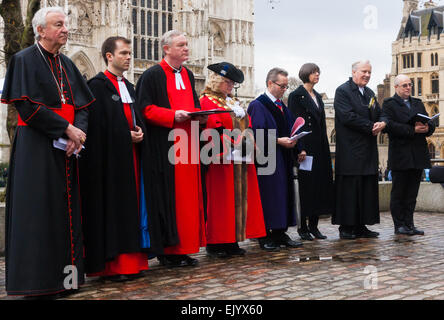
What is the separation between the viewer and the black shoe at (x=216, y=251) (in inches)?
254

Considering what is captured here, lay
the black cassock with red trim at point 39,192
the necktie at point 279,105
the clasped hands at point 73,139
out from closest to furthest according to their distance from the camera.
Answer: the black cassock with red trim at point 39,192, the clasped hands at point 73,139, the necktie at point 279,105

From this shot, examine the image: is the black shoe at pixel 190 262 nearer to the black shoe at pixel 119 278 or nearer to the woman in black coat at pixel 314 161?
the black shoe at pixel 119 278

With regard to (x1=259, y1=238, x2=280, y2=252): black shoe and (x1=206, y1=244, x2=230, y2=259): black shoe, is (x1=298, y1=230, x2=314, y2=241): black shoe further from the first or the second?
(x1=206, y1=244, x2=230, y2=259): black shoe

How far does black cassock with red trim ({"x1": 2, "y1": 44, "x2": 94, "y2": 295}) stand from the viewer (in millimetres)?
4504

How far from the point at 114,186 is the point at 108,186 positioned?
0.05 metres

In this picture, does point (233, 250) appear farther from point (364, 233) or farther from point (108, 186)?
point (364, 233)

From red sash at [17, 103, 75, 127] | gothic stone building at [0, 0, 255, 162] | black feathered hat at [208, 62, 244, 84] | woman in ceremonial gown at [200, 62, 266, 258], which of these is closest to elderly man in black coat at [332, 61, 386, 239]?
woman in ceremonial gown at [200, 62, 266, 258]

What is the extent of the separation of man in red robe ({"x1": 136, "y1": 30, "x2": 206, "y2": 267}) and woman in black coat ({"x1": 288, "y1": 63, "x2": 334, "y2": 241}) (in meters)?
1.95

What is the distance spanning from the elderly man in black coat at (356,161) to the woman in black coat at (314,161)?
166 millimetres

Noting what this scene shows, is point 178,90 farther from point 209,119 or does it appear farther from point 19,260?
point 19,260

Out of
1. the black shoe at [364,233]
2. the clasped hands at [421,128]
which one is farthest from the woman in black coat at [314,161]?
the clasped hands at [421,128]

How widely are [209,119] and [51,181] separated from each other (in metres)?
2.12
